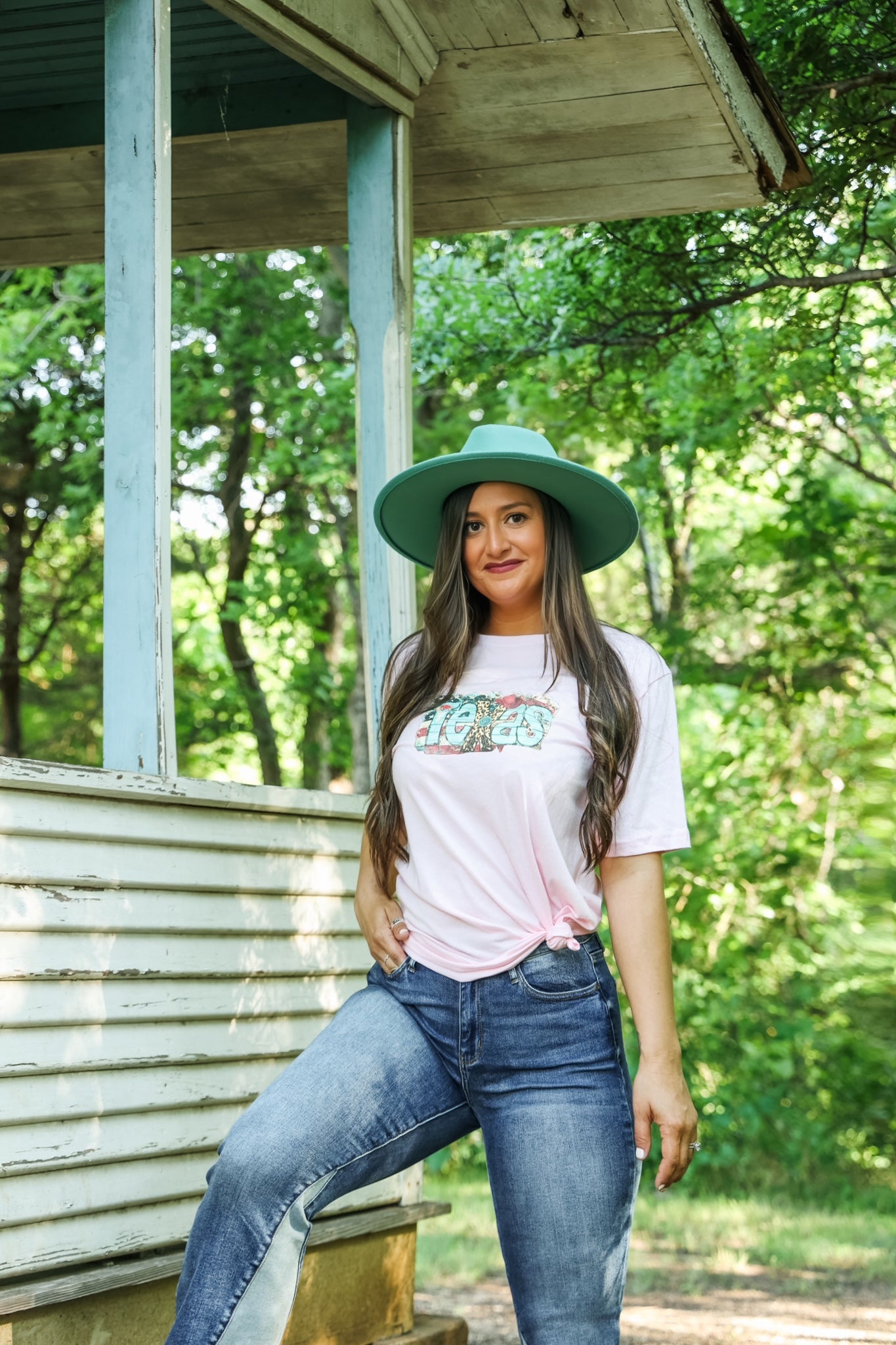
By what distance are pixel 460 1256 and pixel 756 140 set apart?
443cm

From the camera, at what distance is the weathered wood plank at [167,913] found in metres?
2.53

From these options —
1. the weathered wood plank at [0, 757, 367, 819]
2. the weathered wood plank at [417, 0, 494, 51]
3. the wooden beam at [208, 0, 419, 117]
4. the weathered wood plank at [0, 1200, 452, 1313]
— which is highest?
the weathered wood plank at [417, 0, 494, 51]

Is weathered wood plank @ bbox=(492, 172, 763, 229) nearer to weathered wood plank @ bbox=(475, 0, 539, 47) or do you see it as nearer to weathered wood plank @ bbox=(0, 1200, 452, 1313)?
weathered wood plank @ bbox=(475, 0, 539, 47)

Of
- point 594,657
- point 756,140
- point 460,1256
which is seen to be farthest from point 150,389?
point 460,1256

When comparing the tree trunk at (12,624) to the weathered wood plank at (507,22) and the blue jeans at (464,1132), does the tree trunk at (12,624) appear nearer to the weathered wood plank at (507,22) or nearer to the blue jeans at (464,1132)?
the weathered wood plank at (507,22)

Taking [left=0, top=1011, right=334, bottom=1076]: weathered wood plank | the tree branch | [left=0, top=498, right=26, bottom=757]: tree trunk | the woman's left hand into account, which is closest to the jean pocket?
the woman's left hand

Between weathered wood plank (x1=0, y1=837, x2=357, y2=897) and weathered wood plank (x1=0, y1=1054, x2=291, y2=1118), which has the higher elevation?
weathered wood plank (x1=0, y1=837, x2=357, y2=897)

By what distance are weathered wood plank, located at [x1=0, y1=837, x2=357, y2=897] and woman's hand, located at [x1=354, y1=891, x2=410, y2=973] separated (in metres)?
0.45

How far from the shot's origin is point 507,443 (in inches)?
103

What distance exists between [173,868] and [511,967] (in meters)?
0.90

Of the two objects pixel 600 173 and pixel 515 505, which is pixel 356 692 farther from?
pixel 515 505

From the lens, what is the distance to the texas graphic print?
2361 mm

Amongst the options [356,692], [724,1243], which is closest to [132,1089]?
[724,1243]

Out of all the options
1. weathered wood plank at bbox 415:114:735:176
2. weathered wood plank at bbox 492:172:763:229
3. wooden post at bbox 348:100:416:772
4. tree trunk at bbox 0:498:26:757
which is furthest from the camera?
tree trunk at bbox 0:498:26:757
